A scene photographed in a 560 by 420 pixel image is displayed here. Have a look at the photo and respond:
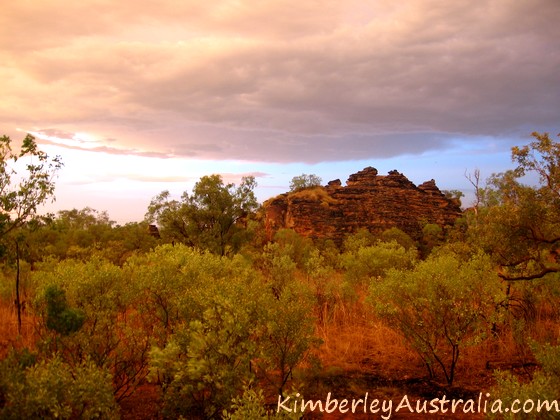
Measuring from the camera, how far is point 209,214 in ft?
71.1

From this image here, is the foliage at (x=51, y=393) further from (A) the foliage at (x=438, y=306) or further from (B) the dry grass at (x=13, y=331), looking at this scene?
(A) the foliage at (x=438, y=306)

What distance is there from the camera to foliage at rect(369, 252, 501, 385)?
8.47 m

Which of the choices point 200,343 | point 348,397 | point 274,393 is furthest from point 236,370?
point 348,397

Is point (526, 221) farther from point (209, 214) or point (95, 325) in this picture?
point (209, 214)

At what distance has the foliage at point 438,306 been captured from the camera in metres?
8.47

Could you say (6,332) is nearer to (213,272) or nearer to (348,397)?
(213,272)

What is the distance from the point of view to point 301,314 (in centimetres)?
670

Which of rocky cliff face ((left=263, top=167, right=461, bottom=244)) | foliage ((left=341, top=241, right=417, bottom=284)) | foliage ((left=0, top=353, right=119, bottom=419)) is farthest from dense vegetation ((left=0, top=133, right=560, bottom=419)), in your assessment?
rocky cliff face ((left=263, top=167, right=461, bottom=244))

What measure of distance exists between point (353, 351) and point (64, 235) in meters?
22.5

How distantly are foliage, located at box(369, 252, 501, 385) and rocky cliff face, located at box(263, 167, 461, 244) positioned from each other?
136 ft

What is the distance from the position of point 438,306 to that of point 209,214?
1494 centimetres

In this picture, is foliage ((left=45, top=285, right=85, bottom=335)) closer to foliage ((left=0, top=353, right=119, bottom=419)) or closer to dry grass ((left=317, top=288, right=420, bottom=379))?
foliage ((left=0, top=353, right=119, bottom=419))

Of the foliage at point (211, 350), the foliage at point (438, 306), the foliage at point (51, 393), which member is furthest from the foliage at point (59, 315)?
the foliage at point (438, 306)

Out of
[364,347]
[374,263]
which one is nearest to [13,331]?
[364,347]
